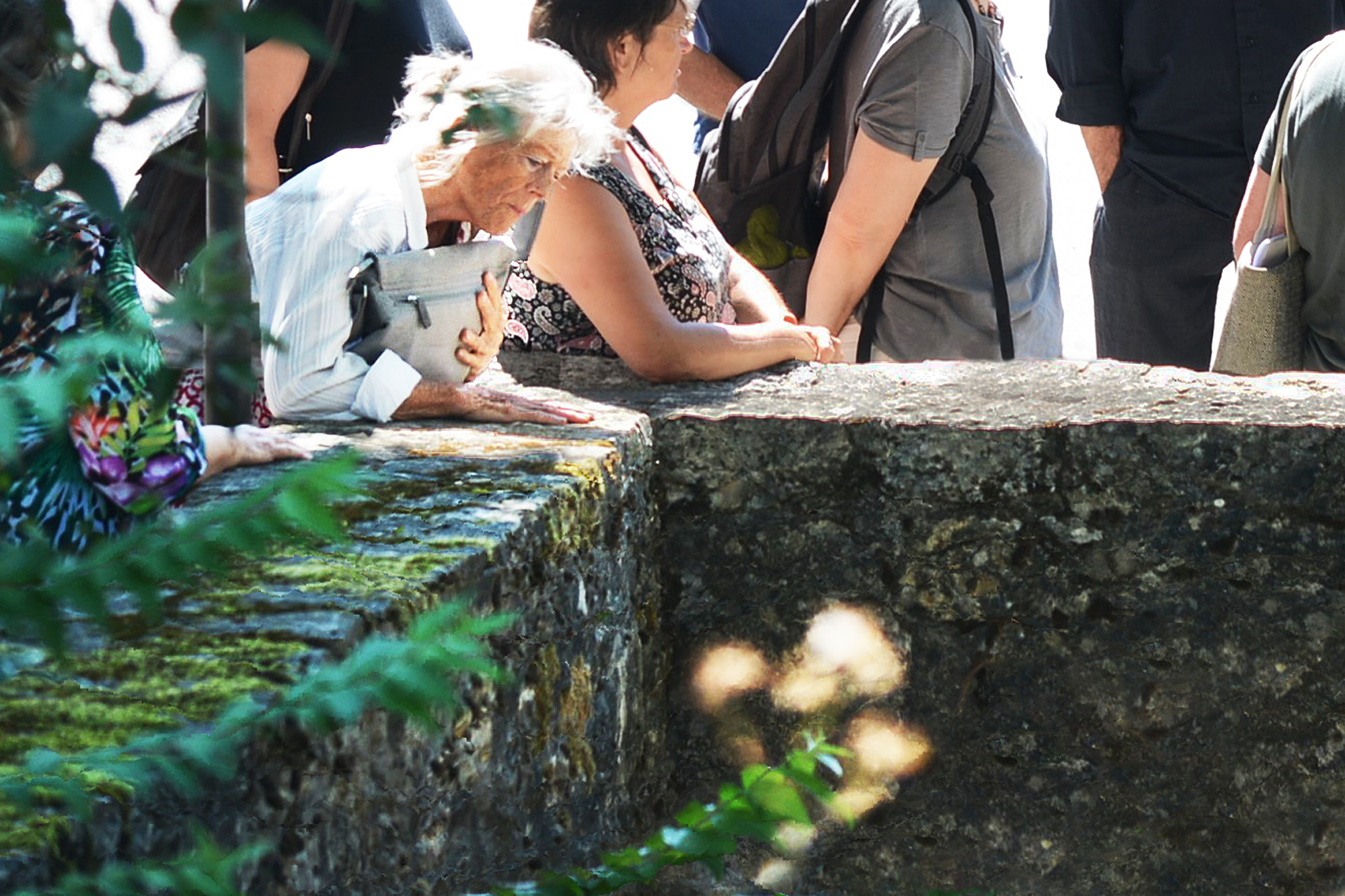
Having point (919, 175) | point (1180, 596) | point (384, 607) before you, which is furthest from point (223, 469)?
point (919, 175)

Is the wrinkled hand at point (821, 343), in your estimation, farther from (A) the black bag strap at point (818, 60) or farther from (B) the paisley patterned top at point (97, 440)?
(B) the paisley patterned top at point (97, 440)

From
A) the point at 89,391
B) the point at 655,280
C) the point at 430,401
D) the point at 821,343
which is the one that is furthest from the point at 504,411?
the point at 89,391

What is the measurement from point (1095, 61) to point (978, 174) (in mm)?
882

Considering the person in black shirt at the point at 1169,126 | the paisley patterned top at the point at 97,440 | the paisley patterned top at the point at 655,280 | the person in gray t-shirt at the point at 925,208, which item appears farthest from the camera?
the person in black shirt at the point at 1169,126

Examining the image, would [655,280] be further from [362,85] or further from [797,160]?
[797,160]

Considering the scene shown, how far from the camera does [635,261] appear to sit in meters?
2.81

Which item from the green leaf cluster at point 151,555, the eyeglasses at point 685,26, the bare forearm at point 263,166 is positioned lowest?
the bare forearm at point 263,166

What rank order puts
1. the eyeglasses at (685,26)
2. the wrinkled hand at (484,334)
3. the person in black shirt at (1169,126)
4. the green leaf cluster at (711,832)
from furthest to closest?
Result: 1. the person in black shirt at (1169,126)
2. the eyeglasses at (685,26)
3. the wrinkled hand at (484,334)
4. the green leaf cluster at (711,832)

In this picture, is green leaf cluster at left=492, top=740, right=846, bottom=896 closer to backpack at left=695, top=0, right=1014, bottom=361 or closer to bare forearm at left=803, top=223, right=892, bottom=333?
bare forearm at left=803, top=223, right=892, bottom=333

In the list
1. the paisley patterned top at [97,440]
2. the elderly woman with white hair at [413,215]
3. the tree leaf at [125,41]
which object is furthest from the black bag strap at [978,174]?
the tree leaf at [125,41]

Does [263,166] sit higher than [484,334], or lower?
higher

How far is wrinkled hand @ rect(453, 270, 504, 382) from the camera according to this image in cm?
249

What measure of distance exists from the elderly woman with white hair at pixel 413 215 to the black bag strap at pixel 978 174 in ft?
3.81

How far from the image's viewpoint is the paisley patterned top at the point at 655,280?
9.71 ft
